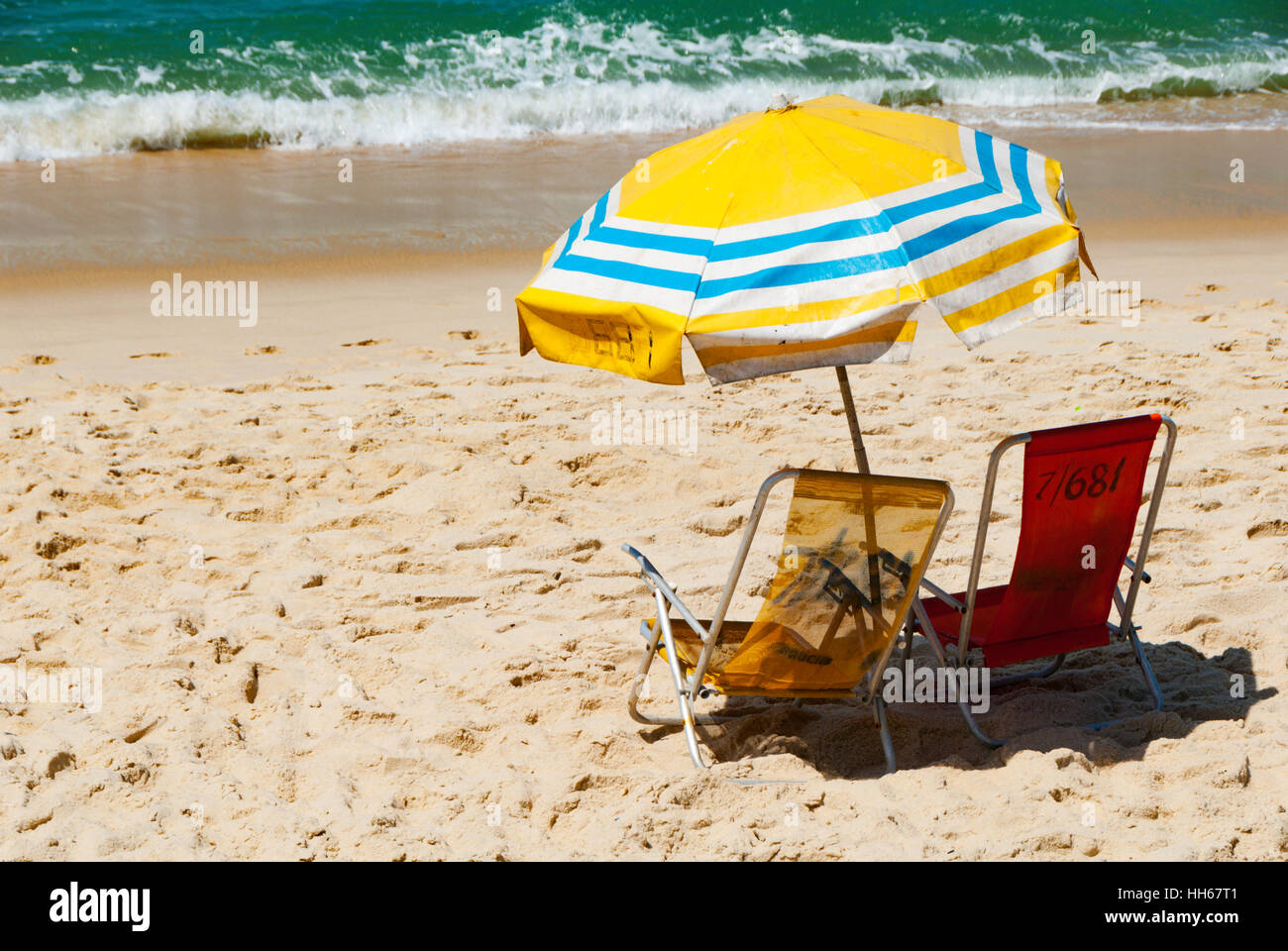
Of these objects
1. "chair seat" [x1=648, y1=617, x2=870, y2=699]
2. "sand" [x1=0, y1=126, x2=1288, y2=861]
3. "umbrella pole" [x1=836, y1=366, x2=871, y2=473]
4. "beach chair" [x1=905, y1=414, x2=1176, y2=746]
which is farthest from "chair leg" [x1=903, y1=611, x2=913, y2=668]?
"umbrella pole" [x1=836, y1=366, x2=871, y2=473]

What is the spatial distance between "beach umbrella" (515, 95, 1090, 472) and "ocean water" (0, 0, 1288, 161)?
10308mm

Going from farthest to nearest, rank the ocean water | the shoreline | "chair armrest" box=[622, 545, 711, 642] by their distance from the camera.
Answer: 1. the ocean water
2. the shoreline
3. "chair armrest" box=[622, 545, 711, 642]

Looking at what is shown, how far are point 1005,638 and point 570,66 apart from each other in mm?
13198

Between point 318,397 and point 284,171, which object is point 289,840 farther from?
point 284,171

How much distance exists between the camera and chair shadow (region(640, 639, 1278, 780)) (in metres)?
3.52

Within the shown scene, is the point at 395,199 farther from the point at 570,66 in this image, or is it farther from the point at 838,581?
the point at 838,581

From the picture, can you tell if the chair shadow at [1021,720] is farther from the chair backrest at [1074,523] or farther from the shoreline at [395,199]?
the shoreline at [395,199]

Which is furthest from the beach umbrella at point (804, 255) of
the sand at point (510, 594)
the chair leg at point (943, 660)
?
the sand at point (510, 594)

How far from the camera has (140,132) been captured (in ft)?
40.8

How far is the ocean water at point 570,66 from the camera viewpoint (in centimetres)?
1307

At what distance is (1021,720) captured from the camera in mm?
3672

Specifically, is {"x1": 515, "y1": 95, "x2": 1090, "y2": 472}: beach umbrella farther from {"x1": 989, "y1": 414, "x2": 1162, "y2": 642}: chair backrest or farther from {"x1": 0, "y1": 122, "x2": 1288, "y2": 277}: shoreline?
{"x1": 0, "y1": 122, "x2": 1288, "y2": 277}: shoreline

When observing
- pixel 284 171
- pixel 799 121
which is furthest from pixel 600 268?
pixel 284 171

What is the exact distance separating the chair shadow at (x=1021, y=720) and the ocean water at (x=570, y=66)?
10504 millimetres
